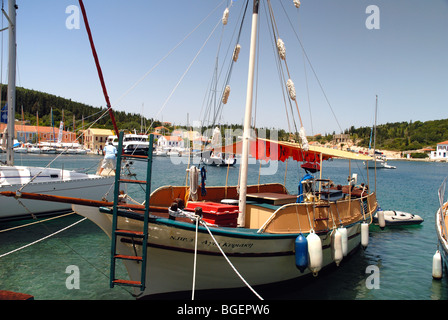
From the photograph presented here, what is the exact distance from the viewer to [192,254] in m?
7.52

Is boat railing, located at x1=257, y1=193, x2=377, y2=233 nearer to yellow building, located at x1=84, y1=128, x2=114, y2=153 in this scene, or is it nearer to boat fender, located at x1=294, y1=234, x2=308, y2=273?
boat fender, located at x1=294, y1=234, x2=308, y2=273

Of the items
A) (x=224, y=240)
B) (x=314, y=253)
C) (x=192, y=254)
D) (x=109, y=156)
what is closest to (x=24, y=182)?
(x=109, y=156)

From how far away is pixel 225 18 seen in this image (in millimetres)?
9969

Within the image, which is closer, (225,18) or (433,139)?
(225,18)

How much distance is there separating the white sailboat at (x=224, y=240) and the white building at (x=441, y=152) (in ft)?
521

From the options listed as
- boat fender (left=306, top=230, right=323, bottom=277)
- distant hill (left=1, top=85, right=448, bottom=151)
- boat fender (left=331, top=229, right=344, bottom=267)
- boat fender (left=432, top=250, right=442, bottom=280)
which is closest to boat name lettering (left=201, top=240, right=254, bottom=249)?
boat fender (left=306, top=230, right=323, bottom=277)

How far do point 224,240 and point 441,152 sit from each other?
541 feet

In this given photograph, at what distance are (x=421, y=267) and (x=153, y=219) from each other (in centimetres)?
1140

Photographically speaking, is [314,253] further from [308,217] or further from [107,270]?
[107,270]

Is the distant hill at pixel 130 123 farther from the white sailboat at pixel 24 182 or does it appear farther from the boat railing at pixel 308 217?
the boat railing at pixel 308 217
